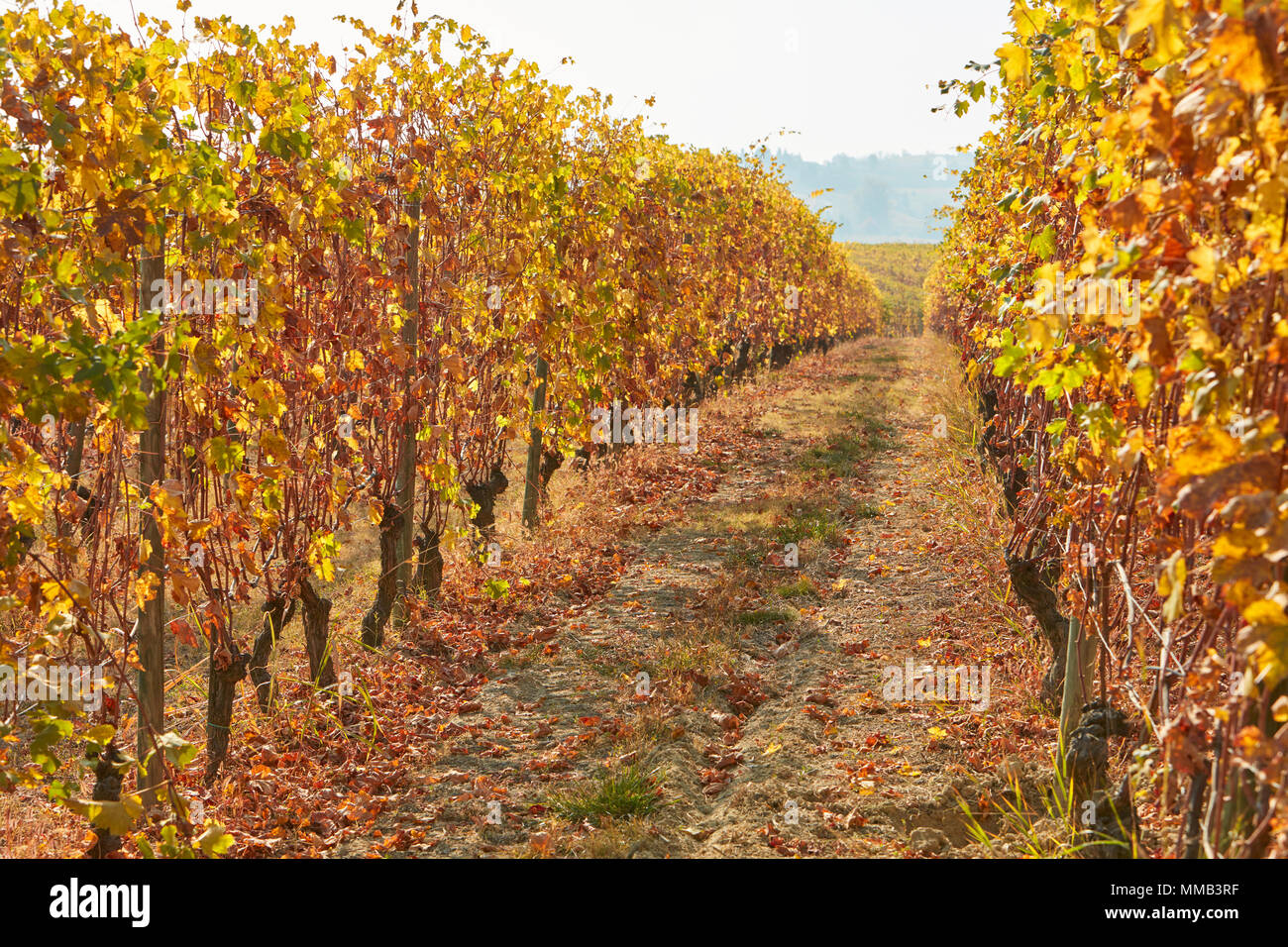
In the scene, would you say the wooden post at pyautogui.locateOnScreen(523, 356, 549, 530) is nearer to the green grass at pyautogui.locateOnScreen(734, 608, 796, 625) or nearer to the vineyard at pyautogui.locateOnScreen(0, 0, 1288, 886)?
the vineyard at pyautogui.locateOnScreen(0, 0, 1288, 886)

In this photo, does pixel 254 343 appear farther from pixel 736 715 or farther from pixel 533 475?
pixel 533 475

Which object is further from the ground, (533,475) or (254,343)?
(254,343)

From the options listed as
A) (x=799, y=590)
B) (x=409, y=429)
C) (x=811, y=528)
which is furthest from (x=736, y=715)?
(x=811, y=528)

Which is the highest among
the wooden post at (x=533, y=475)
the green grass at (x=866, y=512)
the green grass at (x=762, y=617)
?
the wooden post at (x=533, y=475)

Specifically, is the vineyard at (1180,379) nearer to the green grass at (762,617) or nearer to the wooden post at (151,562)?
the green grass at (762,617)

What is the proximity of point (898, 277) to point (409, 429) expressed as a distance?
8789 cm

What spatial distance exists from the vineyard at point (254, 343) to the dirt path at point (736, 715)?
3.33ft

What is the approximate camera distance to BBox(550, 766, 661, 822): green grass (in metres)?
4.18

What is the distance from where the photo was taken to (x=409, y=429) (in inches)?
259

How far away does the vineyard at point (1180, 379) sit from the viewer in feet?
5.97

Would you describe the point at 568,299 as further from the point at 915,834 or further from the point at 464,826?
the point at 915,834

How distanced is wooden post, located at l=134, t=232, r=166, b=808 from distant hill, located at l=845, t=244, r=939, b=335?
50.3 m

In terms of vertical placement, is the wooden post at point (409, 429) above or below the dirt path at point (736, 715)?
above

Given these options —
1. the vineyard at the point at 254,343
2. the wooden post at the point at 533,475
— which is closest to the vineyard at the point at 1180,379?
the vineyard at the point at 254,343
